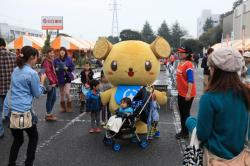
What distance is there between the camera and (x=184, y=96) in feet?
22.3

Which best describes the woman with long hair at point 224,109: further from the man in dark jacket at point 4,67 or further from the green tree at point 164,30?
the green tree at point 164,30

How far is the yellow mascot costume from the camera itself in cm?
685

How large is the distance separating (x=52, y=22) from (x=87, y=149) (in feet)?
153

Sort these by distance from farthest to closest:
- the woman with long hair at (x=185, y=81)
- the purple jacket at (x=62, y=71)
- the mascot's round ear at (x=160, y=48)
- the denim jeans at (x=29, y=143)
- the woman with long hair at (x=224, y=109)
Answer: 1. the purple jacket at (x=62, y=71)
2. the mascot's round ear at (x=160, y=48)
3. the woman with long hair at (x=185, y=81)
4. the denim jeans at (x=29, y=143)
5. the woman with long hair at (x=224, y=109)

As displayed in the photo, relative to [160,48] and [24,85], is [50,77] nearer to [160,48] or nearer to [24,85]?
[160,48]

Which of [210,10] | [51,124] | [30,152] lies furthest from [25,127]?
[210,10]

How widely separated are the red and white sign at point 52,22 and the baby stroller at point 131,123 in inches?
1801

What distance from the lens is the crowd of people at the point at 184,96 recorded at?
2.90 meters

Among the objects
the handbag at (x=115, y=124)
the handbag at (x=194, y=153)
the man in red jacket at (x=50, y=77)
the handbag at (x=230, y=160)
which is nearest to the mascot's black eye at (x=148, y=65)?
the handbag at (x=115, y=124)

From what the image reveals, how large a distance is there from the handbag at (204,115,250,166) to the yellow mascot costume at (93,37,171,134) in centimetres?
391

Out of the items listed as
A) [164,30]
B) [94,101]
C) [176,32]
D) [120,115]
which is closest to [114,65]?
[94,101]

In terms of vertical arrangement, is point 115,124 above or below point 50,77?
below

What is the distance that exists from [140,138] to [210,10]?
177 m

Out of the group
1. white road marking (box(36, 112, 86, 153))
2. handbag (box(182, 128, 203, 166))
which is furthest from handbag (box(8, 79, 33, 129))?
handbag (box(182, 128, 203, 166))
